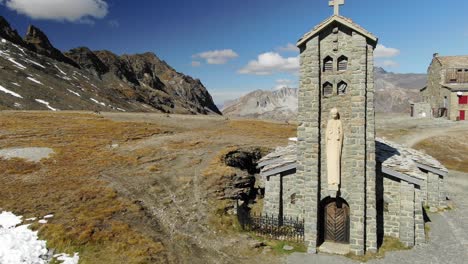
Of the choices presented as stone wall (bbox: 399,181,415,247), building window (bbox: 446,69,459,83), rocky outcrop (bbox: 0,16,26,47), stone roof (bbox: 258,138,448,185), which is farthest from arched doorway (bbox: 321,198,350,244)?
rocky outcrop (bbox: 0,16,26,47)

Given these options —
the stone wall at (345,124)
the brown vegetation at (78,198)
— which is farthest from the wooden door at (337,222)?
the brown vegetation at (78,198)

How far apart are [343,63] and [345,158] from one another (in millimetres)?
5197

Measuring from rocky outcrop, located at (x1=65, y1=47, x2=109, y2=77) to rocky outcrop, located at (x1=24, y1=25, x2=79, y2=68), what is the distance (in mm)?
8630

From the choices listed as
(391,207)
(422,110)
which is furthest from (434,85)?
(391,207)

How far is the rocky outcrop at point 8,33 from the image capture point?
372ft

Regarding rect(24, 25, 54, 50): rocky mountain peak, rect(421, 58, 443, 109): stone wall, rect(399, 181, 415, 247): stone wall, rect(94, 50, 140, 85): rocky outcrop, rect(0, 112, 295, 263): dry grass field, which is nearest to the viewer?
rect(0, 112, 295, 263): dry grass field

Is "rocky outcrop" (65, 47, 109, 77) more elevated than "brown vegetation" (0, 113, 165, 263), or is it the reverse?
"rocky outcrop" (65, 47, 109, 77)

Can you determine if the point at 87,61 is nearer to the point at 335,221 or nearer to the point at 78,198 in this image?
the point at 78,198

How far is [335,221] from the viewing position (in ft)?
63.2

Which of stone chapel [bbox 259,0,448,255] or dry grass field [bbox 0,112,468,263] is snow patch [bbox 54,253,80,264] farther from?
stone chapel [bbox 259,0,448,255]

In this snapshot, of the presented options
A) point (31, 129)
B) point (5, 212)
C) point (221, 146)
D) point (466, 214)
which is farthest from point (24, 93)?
point (466, 214)

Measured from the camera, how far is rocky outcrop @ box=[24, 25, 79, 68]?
12962cm

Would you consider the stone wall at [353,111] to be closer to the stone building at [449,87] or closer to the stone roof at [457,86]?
the stone roof at [457,86]

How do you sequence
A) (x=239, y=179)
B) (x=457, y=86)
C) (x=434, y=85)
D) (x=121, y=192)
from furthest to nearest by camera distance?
1. (x=434, y=85)
2. (x=457, y=86)
3. (x=239, y=179)
4. (x=121, y=192)
